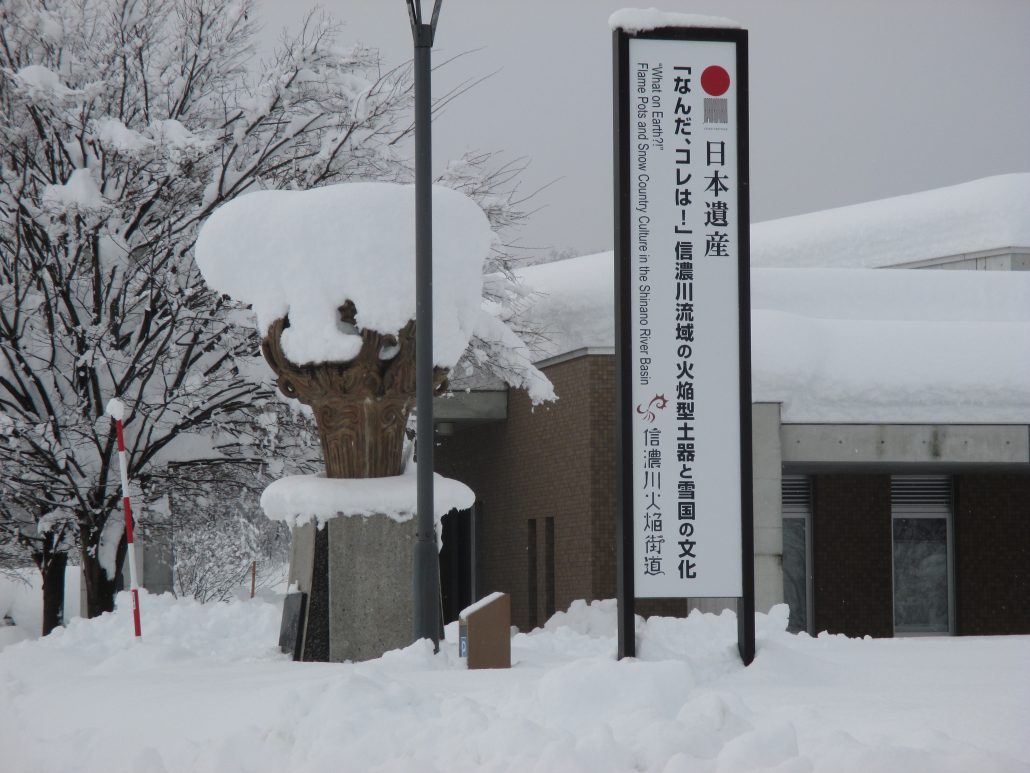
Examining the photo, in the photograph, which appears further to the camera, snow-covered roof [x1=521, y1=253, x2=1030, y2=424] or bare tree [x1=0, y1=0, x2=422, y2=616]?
snow-covered roof [x1=521, y1=253, x2=1030, y2=424]

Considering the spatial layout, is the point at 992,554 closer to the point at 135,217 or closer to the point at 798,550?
the point at 798,550

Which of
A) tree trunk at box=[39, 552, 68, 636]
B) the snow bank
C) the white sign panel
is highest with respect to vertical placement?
the white sign panel

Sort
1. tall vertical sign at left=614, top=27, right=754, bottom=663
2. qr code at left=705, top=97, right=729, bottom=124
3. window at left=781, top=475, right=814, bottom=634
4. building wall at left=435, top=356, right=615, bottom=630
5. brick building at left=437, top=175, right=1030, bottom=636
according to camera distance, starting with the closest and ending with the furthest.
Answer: tall vertical sign at left=614, top=27, right=754, bottom=663 < qr code at left=705, top=97, right=729, bottom=124 < brick building at left=437, top=175, right=1030, bottom=636 < building wall at left=435, top=356, right=615, bottom=630 < window at left=781, top=475, right=814, bottom=634

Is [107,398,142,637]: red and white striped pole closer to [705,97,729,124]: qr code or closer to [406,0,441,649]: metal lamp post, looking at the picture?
[406,0,441,649]: metal lamp post

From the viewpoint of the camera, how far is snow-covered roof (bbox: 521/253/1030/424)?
761 inches

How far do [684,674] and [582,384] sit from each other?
496 inches

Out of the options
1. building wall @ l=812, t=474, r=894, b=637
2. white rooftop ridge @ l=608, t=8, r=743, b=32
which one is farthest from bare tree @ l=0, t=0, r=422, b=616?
building wall @ l=812, t=474, r=894, b=637

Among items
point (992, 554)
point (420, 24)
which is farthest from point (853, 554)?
point (420, 24)

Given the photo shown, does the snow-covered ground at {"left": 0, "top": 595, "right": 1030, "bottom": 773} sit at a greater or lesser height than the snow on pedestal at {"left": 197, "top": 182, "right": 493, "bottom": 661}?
lesser

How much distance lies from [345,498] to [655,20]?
506cm

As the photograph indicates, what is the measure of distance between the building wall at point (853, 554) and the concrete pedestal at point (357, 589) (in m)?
11.2

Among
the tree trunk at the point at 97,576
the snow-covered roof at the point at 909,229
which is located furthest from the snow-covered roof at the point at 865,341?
the tree trunk at the point at 97,576

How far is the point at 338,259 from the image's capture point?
1200 centimetres

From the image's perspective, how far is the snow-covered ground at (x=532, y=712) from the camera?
5914 millimetres
